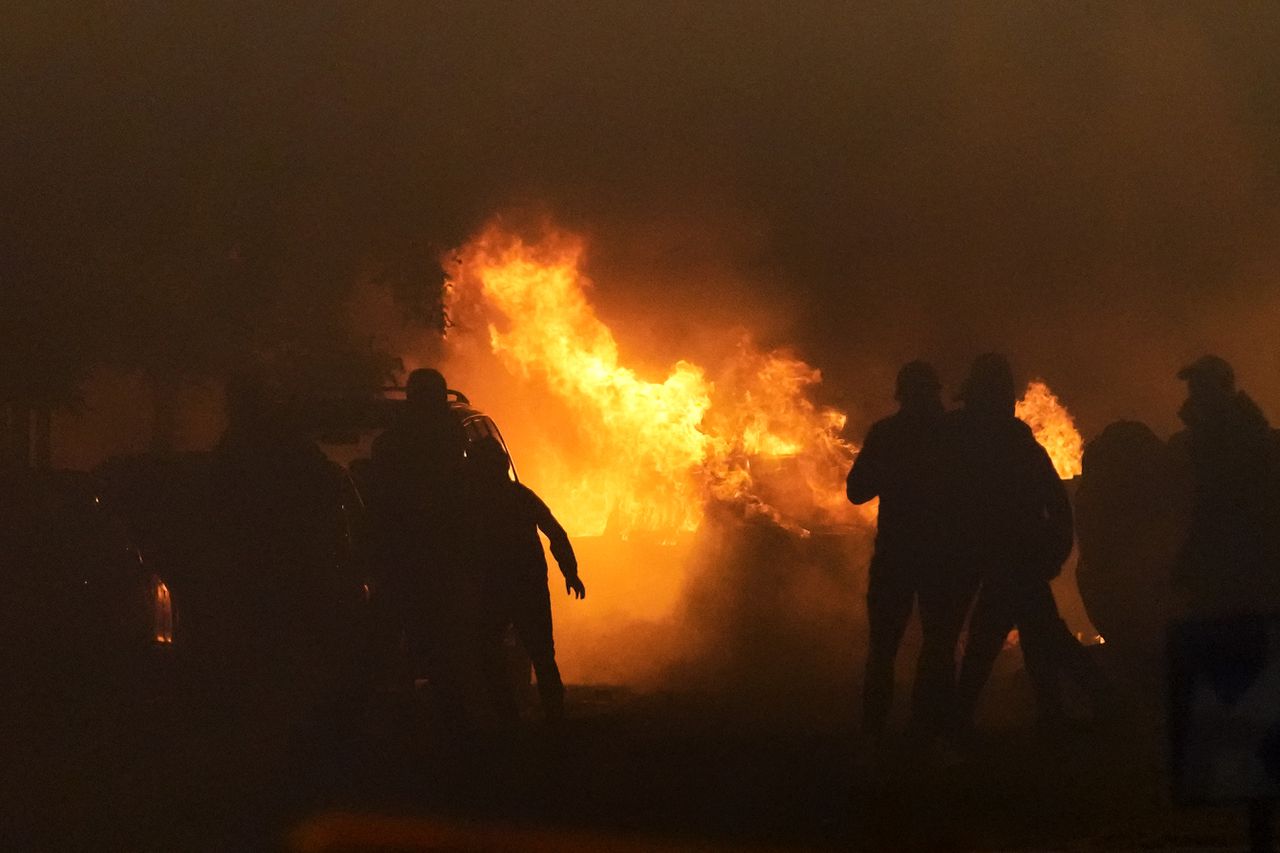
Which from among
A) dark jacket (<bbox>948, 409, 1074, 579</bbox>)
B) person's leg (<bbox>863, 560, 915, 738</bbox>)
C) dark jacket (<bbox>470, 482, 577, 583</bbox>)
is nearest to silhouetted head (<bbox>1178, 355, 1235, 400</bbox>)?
dark jacket (<bbox>948, 409, 1074, 579</bbox>)

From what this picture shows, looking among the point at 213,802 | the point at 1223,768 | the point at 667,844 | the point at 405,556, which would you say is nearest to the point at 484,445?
the point at 405,556

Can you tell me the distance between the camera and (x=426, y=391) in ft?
35.4

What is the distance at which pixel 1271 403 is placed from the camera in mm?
39562

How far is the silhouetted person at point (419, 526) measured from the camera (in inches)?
420

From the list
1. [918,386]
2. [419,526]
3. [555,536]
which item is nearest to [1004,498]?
[918,386]

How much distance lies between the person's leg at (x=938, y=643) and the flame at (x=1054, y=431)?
18541mm

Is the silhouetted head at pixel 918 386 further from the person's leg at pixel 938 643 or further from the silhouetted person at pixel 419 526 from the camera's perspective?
the silhouetted person at pixel 419 526

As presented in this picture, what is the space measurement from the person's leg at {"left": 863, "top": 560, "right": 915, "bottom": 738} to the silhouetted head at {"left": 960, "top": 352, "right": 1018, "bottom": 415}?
1.05 m

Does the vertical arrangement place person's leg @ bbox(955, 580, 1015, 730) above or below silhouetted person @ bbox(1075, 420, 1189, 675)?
below

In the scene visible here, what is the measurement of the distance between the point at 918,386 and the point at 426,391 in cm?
265

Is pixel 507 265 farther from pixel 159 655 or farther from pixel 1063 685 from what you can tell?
pixel 159 655

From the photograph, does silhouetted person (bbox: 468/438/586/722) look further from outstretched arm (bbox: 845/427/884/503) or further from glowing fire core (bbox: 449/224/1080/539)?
glowing fire core (bbox: 449/224/1080/539)

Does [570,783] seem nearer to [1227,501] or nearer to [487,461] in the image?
[487,461]

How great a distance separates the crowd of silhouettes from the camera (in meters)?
10.4
